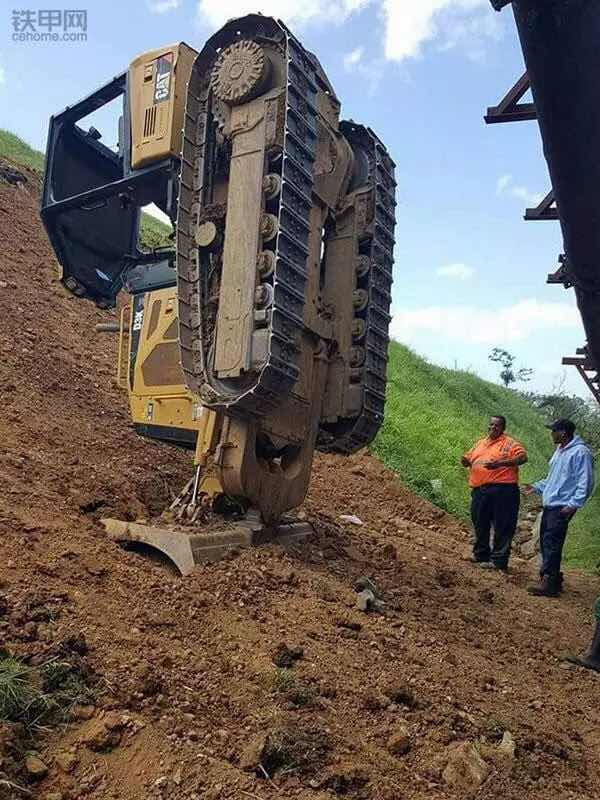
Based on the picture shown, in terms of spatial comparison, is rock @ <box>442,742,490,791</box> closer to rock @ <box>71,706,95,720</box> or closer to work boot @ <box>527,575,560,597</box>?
rock @ <box>71,706,95,720</box>

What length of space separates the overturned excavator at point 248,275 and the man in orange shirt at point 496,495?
6.13ft

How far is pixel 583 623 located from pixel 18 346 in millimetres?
5996

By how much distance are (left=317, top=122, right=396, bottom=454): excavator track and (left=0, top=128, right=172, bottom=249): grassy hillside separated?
9411 mm

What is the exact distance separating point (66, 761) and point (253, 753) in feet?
2.01

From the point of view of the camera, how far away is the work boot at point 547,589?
21.4 feet

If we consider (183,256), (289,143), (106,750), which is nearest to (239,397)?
(183,256)

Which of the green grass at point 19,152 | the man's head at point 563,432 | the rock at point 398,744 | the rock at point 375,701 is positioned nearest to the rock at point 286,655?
the rock at point 375,701

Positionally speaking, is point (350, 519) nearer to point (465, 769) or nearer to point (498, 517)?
point (498, 517)

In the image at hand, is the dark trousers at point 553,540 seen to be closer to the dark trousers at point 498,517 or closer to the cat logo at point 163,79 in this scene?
the dark trousers at point 498,517

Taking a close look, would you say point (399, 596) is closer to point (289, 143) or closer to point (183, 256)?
point (183, 256)

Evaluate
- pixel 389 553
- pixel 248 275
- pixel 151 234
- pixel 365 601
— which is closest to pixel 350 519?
pixel 389 553

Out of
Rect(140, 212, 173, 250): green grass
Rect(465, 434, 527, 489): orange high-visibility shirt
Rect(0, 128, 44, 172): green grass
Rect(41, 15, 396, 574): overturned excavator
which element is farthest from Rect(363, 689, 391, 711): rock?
Rect(0, 128, 44, 172): green grass

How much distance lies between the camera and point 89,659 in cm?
317

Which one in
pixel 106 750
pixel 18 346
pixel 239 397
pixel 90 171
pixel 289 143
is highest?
pixel 90 171
